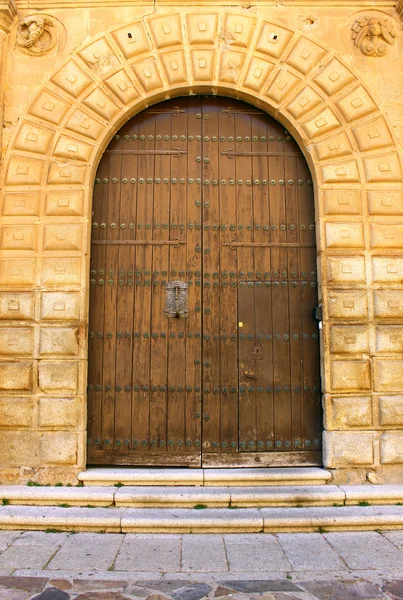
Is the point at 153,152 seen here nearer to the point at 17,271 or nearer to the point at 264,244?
the point at 264,244

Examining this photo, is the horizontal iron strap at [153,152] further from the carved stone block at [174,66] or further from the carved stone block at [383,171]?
the carved stone block at [383,171]

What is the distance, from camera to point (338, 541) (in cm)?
360

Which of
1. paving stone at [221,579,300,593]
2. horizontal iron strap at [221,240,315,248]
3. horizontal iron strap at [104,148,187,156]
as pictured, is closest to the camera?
paving stone at [221,579,300,593]

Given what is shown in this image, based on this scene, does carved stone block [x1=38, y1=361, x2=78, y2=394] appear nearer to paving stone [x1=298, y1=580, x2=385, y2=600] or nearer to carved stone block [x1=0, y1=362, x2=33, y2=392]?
carved stone block [x1=0, y1=362, x2=33, y2=392]

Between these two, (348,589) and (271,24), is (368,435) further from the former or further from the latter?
(271,24)

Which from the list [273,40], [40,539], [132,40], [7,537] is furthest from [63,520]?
[273,40]

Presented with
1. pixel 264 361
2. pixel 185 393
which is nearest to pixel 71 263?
pixel 185 393

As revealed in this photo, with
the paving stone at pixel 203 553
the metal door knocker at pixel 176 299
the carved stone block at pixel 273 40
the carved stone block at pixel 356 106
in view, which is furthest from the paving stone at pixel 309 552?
the carved stone block at pixel 273 40

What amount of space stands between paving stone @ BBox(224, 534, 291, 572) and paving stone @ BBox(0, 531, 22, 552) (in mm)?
1545

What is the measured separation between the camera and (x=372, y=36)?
4.78m

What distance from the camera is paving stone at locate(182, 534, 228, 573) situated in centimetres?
321

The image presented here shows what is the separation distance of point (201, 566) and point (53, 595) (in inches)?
36.4

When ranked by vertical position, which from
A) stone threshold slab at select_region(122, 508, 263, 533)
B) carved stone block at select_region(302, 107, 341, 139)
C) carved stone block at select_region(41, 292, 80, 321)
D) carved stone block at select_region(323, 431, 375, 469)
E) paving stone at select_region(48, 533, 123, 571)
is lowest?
paving stone at select_region(48, 533, 123, 571)

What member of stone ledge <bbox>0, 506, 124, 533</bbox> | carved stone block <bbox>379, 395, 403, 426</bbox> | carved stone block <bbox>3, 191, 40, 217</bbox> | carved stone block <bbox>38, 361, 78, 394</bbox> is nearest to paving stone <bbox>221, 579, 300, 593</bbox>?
stone ledge <bbox>0, 506, 124, 533</bbox>
